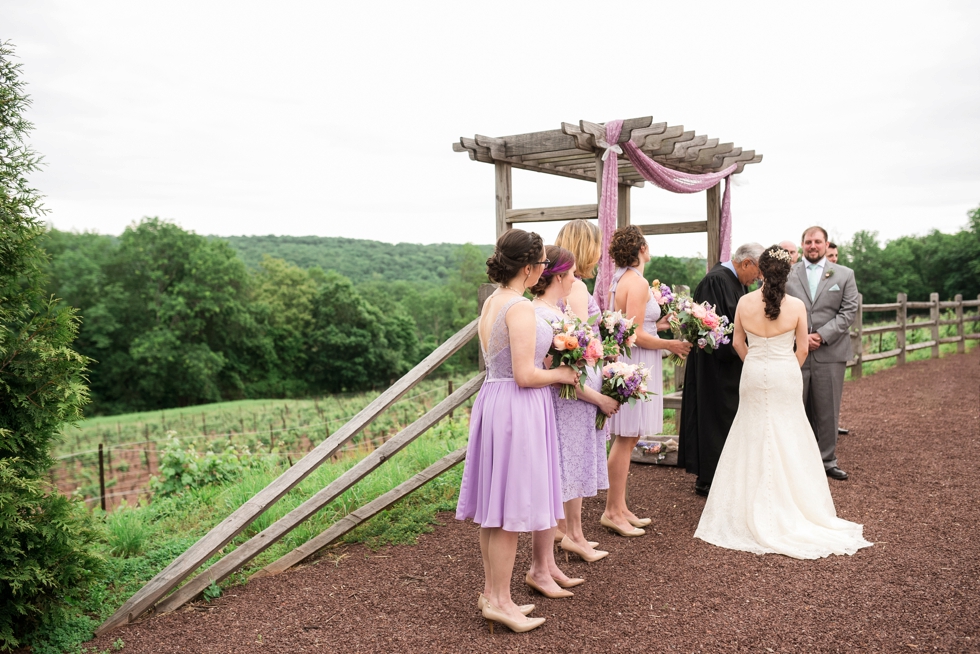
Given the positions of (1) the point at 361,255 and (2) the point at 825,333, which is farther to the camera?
(1) the point at 361,255

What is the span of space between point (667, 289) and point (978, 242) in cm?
4268

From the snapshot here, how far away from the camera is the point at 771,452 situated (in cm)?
496

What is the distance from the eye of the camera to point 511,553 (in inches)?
141

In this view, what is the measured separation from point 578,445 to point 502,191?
149 inches

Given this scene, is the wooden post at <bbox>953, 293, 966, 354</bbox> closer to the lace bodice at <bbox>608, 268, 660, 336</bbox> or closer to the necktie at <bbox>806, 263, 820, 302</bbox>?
the necktie at <bbox>806, 263, 820, 302</bbox>

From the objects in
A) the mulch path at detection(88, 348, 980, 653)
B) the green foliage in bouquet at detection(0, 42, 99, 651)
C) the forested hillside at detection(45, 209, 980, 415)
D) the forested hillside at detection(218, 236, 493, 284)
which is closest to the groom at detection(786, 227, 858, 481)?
the mulch path at detection(88, 348, 980, 653)

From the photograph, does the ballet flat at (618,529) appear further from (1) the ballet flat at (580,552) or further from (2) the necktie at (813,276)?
(2) the necktie at (813,276)

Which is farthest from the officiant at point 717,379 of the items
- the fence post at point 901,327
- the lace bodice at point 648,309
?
the fence post at point 901,327

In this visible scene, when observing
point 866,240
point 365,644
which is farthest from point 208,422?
point 866,240

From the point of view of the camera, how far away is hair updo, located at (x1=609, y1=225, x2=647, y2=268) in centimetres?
511

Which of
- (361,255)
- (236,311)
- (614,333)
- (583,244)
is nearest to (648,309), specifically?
(583,244)

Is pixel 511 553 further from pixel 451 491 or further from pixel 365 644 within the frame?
pixel 451 491

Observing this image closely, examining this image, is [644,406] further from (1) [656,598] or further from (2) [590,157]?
(2) [590,157]

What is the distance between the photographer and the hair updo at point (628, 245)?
5.11 metres
